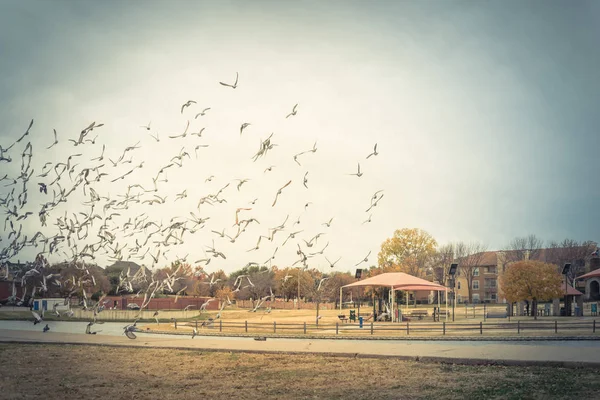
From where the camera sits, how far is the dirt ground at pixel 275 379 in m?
13.6

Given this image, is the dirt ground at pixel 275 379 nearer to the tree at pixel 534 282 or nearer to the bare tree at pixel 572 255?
the tree at pixel 534 282

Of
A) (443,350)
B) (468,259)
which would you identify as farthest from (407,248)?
(443,350)

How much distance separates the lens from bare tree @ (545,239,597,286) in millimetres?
102156

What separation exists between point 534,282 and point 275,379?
42318mm

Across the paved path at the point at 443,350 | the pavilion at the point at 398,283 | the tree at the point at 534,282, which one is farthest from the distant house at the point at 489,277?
the paved path at the point at 443,350

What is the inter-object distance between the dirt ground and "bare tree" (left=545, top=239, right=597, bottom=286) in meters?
91.6

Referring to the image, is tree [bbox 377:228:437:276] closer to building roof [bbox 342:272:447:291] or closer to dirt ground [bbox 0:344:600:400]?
building roof [bbox 342:272:447:291]

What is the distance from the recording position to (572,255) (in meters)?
106

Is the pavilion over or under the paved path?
over

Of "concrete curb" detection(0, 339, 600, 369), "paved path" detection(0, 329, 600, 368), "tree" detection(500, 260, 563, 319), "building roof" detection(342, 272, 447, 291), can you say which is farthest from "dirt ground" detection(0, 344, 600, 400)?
"tree" detection(500, 260, 563, 319)

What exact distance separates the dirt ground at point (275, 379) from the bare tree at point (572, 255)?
91564 millimetres

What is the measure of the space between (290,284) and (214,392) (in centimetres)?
9276

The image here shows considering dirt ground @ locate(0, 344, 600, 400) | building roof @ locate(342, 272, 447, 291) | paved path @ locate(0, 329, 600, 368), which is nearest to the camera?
dirt ground @ locate(0, 344, 600, 400)

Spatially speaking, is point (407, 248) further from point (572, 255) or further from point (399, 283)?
point (399, 283)
